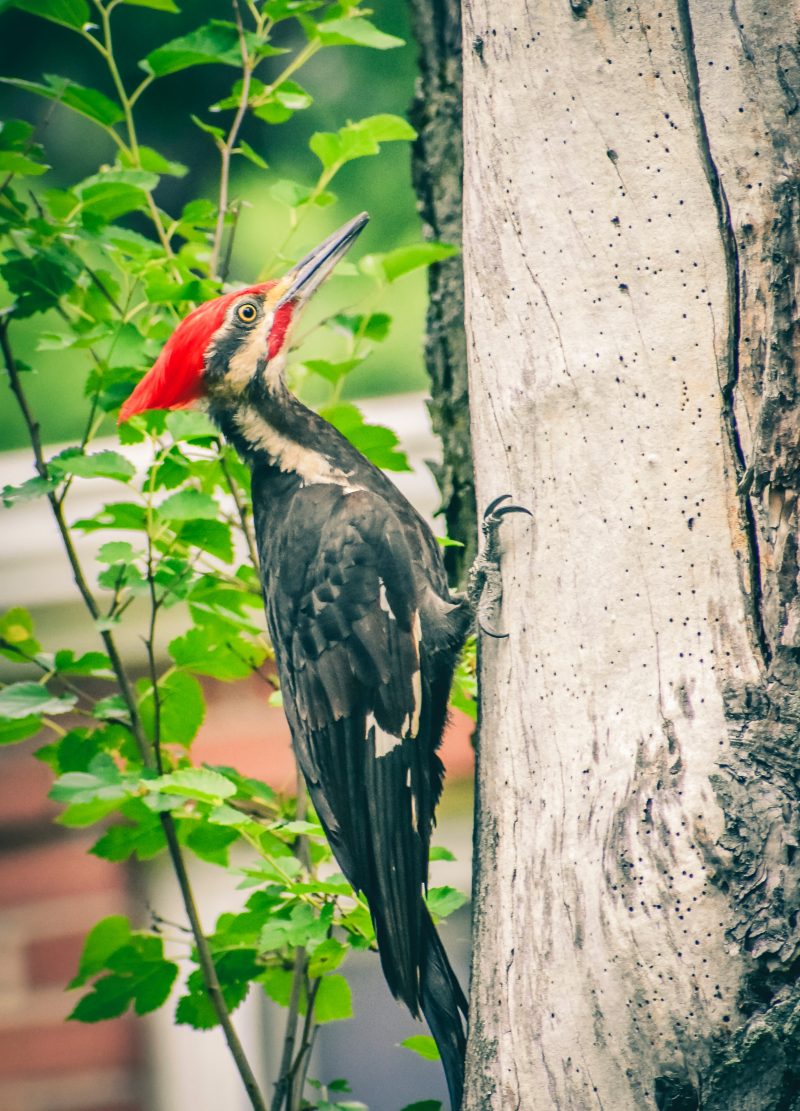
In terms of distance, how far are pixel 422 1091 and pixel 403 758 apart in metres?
1.77

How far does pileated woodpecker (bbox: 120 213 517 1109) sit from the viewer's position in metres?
1.92

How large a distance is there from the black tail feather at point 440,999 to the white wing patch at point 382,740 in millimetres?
276

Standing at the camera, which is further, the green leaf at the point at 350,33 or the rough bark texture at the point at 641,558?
the green leaf at the point at 350,33

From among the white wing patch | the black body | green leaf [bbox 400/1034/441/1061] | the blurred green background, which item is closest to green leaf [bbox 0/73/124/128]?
the black body

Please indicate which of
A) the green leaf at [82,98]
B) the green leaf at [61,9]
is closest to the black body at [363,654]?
the green leaf at [82,98]

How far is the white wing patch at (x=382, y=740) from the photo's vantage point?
2.00 meters

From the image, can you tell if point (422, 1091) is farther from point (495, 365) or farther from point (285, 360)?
point (495, 365)

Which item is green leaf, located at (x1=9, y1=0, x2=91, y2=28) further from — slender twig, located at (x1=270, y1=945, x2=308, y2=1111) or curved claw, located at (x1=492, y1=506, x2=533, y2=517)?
slender twig, located at (x1=270, y1=945, x2=308, y2=1111)

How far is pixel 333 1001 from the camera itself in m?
1.90

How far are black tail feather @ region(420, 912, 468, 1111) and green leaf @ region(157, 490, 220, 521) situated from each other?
2.36ft

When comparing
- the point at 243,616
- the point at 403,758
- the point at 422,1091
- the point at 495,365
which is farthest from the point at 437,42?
the point at 422,1091

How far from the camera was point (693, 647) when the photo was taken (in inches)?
53.7

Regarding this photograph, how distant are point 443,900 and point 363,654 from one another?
0.46 meters

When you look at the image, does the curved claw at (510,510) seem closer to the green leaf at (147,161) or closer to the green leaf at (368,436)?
the green leaf at (368,436)
